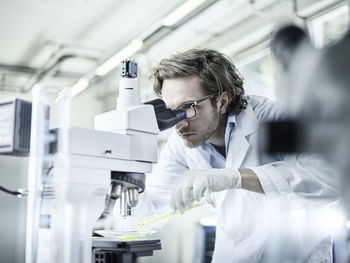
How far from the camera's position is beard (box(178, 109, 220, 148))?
5.18ft

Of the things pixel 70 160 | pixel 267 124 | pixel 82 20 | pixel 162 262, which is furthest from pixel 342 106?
pixel 82 20

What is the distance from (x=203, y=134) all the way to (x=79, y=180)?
756mm

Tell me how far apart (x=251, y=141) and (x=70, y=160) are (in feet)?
2.68

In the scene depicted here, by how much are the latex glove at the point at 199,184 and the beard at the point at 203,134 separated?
37 centimetres

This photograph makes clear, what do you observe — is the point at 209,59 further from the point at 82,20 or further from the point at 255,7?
the point at 82,20

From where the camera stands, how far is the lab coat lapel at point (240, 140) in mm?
1520

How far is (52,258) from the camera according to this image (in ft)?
2.91

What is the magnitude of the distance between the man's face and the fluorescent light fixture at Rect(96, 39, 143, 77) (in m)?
1.85

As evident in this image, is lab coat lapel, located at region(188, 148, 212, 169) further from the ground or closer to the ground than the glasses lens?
closer to the ground

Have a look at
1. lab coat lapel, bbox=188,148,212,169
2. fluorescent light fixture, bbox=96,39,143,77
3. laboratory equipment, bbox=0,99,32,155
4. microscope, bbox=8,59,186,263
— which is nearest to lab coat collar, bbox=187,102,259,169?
lab coat lapel, bbox=188,148,212,169

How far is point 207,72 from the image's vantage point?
1654 millimetres

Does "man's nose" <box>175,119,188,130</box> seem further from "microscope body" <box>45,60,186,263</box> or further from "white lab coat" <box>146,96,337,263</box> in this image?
"microscope body" <box>45,60,186,263</box>

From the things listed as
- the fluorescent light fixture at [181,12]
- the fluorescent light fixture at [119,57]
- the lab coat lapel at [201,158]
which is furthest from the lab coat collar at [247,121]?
the fluorescent light fixture at [119,57]

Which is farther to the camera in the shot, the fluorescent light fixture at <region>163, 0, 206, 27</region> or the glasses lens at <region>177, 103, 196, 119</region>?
the fluorescent light fixture at <region>163, 0, 206, 27</region>
